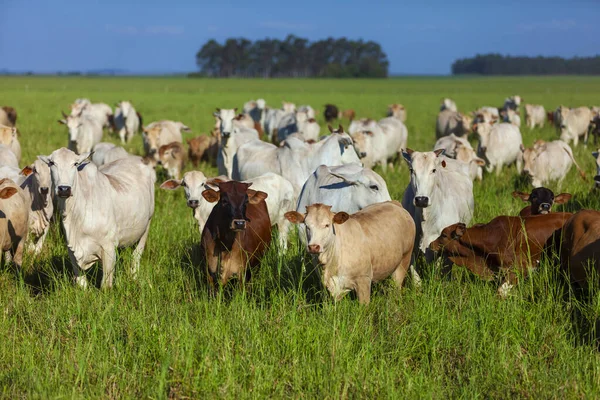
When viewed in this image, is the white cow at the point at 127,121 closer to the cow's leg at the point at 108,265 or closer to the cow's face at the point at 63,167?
the cow's leg at the point at 108,265

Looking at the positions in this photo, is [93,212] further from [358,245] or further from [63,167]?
[358,245]

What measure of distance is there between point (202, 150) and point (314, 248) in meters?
12.7

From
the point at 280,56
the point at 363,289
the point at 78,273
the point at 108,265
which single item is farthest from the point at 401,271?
the point at 280,56

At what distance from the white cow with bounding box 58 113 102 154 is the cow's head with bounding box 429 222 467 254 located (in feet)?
42.1

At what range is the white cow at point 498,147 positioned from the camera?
53.2ft

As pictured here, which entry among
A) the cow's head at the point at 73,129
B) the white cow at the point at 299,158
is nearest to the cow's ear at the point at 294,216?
the white cow at the point at 299,158

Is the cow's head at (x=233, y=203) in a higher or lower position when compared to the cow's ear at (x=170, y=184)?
higher

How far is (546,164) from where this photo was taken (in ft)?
Answer: 45.2

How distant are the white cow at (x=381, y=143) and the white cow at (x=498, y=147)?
1909 millimetres

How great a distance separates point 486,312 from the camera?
6.06 metres

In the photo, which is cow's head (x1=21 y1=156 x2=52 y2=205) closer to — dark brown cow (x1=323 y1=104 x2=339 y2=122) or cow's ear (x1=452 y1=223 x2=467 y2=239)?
cow's ear (x1=452 y1=223 x2=467 y2=239)

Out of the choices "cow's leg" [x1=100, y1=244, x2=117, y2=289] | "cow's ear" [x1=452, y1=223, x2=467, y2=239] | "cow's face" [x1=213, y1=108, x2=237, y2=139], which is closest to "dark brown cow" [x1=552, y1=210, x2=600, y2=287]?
"cow's ear" [x1=452, y1=223, x2=467, y2=239]

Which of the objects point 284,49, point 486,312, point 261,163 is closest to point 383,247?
point 486,312

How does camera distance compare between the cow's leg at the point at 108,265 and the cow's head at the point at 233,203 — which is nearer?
the cow's head at the point at 233,203
